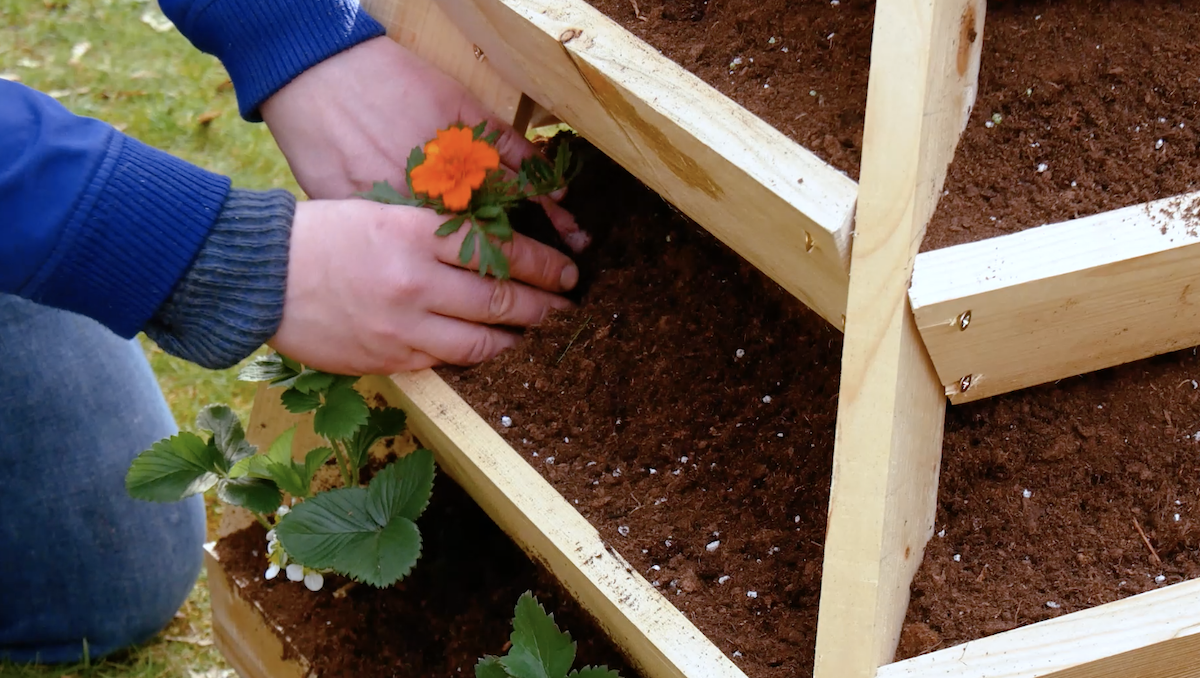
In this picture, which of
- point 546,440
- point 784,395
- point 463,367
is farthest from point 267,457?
point 784,395

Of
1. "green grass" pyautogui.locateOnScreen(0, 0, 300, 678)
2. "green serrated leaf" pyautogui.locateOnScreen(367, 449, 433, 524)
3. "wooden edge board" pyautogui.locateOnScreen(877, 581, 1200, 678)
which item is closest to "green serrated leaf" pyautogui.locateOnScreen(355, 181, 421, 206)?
"green serrated leaf" pyautogui.locateOnScreen(367, 449, 433, 524)

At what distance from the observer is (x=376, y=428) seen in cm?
146

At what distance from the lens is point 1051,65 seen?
1080 millimetres

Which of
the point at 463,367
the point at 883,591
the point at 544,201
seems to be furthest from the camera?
the point at 544,201

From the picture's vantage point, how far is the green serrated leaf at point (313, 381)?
4.44 ft

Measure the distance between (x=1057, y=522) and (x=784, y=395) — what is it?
0.35m

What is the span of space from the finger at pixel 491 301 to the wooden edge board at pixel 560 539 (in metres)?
0.09

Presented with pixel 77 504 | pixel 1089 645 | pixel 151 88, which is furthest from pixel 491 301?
pixel 151 88

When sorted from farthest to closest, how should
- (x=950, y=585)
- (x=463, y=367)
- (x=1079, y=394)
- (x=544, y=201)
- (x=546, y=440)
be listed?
1. (x=544, y=201)
2. (x=463, y=367)
3. (x=546, y=440)
4. (x=1079, y=394)
5. (x=950, y=585)

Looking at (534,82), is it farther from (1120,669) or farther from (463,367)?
(1120,669)

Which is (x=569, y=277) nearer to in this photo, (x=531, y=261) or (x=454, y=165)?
(x=531, y=261)

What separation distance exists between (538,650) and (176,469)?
2.15ft

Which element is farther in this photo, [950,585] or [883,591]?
[950,585]

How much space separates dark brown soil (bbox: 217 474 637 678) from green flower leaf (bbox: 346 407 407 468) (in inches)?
7.1
